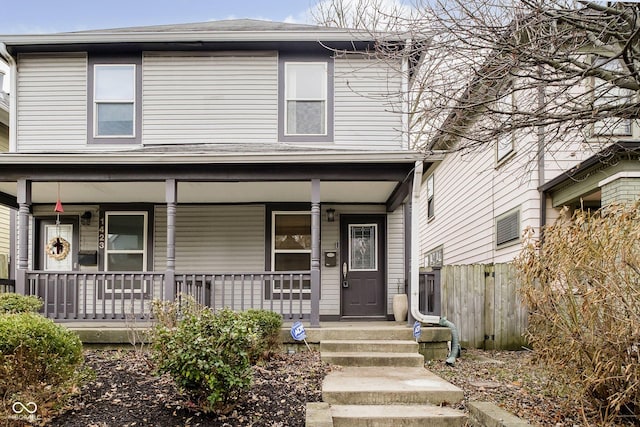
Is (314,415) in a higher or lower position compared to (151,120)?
lower

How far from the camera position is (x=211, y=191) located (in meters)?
9.16

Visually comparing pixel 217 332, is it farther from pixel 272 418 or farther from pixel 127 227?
pixel 127 227

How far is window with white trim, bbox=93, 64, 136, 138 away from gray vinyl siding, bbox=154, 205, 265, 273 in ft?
5.33

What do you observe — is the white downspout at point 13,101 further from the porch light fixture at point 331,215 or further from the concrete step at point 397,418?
the concrete step at point 397,418

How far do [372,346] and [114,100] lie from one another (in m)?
6.19

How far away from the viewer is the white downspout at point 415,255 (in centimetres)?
750

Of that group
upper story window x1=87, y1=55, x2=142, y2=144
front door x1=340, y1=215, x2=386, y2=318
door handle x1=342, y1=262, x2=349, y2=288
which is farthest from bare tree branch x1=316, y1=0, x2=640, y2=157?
upper story window x1=87, y1=55, x2=142, y2=144

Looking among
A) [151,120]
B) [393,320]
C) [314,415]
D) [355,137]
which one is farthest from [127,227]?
[314,415]

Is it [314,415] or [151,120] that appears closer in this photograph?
[314,415]

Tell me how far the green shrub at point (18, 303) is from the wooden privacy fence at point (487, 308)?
628 cm

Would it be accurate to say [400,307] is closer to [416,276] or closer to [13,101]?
[416,276]

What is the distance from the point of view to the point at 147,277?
822 cm

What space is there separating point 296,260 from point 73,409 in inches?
217

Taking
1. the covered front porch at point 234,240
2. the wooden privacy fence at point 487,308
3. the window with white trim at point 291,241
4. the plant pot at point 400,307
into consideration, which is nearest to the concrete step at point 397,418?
the plant pot at point 400,307
